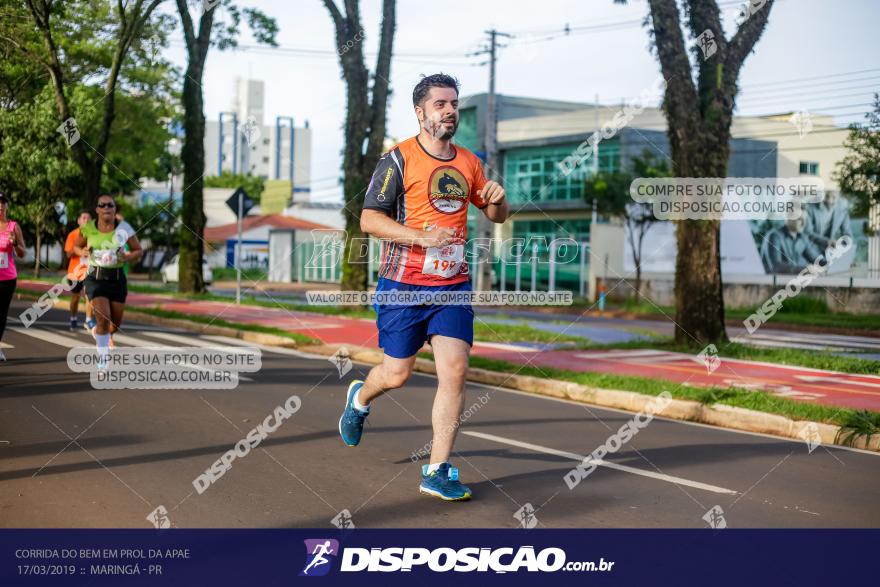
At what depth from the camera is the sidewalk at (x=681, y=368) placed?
405 inches

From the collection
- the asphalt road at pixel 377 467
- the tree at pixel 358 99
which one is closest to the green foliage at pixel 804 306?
the tree at pixel 358 99

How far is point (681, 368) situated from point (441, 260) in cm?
786

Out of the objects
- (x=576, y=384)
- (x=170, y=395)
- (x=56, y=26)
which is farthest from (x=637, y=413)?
(x=56, y=26)

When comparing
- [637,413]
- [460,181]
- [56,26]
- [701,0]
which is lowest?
[637,413]

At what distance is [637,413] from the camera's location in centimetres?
920

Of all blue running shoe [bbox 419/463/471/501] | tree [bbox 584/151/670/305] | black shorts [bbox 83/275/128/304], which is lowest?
blue running shoe [bbox 419/463/471/501]

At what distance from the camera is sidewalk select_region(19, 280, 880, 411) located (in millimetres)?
10281

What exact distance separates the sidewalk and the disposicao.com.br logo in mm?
6066

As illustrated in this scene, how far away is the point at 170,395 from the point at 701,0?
9234mm

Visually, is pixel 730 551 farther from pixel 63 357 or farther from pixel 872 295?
pixel 872 295

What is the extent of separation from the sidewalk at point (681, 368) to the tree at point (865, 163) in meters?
10.5

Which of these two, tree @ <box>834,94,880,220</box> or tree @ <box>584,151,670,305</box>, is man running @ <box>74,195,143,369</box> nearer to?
tree @ <box>834,94,880,220</box>

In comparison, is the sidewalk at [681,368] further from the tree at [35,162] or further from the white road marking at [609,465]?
the tree at [35,162]

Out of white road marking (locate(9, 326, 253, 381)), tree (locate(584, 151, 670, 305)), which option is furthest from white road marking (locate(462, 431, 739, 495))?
tree (locate(584, 151, 670, 305))
